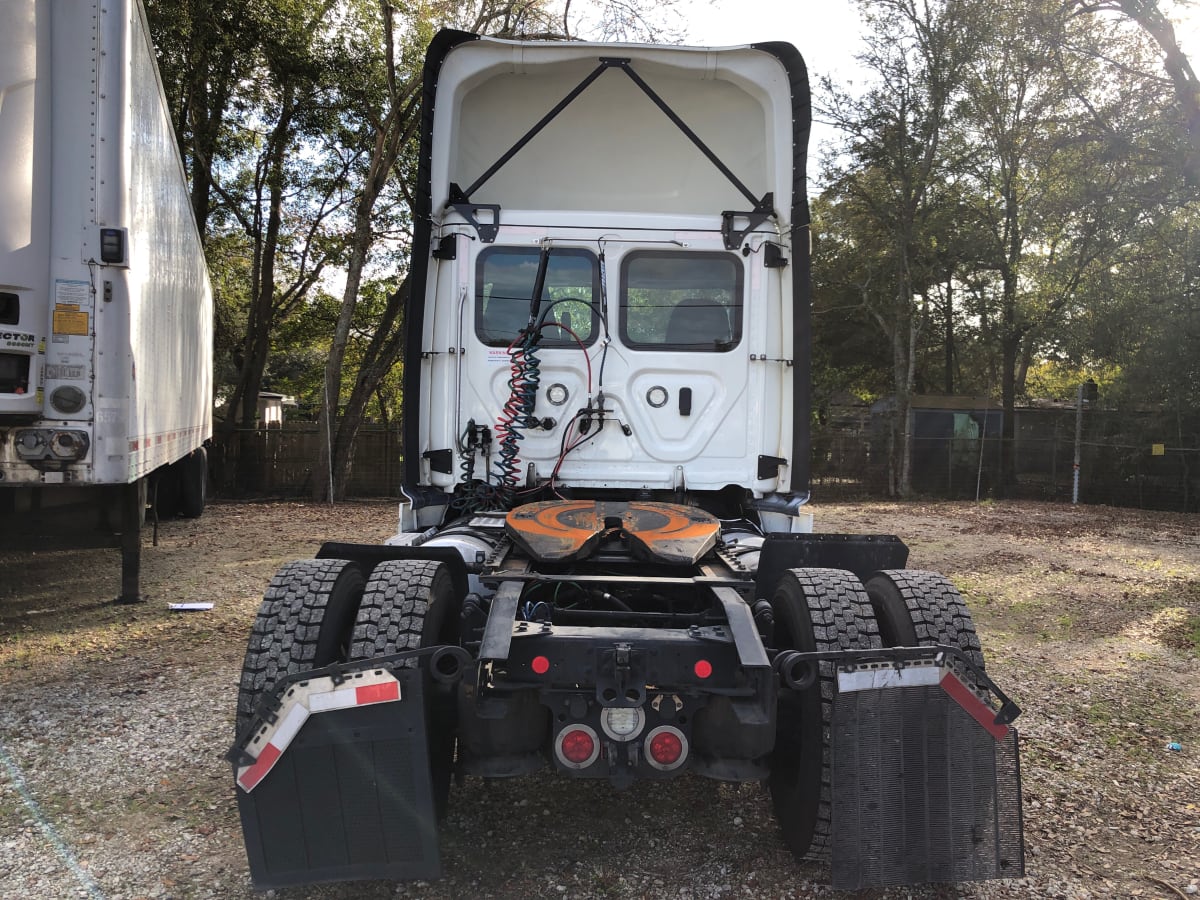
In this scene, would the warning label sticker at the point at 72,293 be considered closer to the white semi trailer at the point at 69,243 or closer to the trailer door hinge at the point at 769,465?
the white semi trailer at the point at 69,243

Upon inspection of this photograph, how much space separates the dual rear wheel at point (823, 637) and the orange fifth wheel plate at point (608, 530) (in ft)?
1.66

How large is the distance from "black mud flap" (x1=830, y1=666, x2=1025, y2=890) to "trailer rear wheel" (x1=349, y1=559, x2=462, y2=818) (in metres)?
1.20

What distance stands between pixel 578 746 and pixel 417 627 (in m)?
0.64

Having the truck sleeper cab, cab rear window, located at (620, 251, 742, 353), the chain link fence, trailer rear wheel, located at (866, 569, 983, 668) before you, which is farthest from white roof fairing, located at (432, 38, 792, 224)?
the chain link fence

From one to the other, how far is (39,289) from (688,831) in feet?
14.1

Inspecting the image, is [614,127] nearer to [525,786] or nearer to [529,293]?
[529,293]

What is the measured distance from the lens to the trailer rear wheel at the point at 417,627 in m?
2.68

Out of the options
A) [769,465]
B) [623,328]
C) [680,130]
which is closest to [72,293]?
[623,328]

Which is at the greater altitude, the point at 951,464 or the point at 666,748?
the point at 951,464

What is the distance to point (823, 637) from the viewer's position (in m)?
2.77

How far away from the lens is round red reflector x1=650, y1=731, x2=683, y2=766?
8.43 feet

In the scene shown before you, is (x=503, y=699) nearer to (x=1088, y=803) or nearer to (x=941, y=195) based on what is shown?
(x=1088, y=803)

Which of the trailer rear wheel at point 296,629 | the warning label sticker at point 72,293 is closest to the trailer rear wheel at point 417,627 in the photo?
the trailer rear wheel at point 296,629

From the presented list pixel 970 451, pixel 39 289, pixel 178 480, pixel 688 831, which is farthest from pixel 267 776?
pixel 970 451
